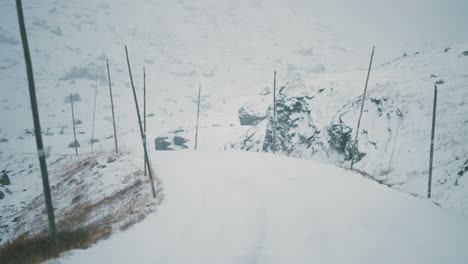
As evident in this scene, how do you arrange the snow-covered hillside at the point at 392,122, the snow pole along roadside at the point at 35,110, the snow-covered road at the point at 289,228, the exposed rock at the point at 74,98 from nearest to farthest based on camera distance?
the snow-covered road at the point at 289,228, the snow pole along roadside at the point at 35,110, the snow-covered hillside at the point at 392,122, the exposed rock at the point at 74,98

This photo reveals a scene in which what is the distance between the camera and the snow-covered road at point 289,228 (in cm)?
789

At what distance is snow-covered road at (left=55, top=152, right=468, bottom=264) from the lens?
7.89m

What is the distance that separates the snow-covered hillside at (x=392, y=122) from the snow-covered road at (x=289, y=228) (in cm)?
769

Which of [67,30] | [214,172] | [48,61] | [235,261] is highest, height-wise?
[67,30]

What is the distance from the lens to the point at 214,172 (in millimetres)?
20641

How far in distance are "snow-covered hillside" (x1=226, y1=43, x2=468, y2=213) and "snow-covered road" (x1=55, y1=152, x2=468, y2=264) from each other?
769 cm

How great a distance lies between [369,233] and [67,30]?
181 m

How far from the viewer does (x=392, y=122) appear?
28344mm

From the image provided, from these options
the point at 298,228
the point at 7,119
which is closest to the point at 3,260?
the point at 298,228

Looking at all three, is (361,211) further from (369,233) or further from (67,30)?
(67,30)

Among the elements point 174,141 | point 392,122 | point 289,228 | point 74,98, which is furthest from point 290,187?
point 74,98

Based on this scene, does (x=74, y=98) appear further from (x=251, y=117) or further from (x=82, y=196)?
(x=82, y=196)

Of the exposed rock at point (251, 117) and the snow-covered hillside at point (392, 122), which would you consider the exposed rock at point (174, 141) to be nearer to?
the exposed rock at point (251, 117)

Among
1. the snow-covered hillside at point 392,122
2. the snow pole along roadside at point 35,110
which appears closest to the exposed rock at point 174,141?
the snow-covered hillside at point 392,122
